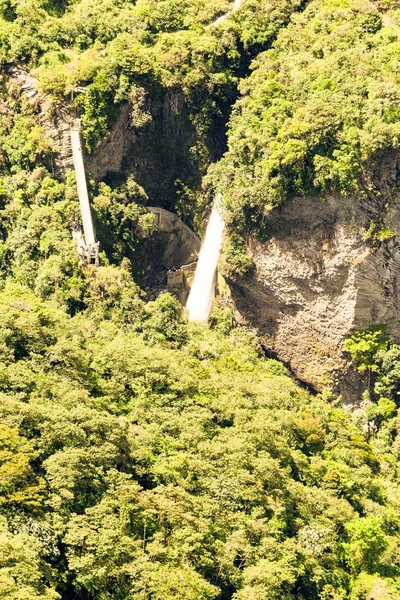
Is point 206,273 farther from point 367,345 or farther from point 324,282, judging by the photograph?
point 367,345

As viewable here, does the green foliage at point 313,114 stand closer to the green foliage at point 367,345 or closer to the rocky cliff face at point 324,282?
the rocky cliff face at point 324,282

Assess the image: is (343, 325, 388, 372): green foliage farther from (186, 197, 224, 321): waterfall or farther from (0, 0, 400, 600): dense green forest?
(186, 197, 224, 321): waterfall

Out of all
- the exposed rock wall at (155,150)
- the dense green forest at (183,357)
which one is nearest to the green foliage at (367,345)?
the dense green forest at (183,357)

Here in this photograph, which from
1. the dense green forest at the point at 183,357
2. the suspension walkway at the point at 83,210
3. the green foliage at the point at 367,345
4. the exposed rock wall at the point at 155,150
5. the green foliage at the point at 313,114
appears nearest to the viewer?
the dense green forest at the point at 183,357

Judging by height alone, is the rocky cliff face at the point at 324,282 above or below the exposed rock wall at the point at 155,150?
below

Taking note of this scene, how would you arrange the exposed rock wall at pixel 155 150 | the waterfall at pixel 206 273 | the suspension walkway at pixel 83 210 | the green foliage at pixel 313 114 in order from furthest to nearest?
1. the waterfall at pixel 206 273
2. the exposed rock wall at pixel 155 150
3. the suspension walkway at pixel 83 210
4. the green foliage at pixel 313 114

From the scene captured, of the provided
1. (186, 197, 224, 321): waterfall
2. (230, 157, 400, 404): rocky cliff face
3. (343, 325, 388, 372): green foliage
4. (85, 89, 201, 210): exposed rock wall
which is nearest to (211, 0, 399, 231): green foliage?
(230, 157, 400, 404): rocky cliff face

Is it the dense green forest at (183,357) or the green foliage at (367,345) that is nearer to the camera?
the dense green forest at (183,357)
